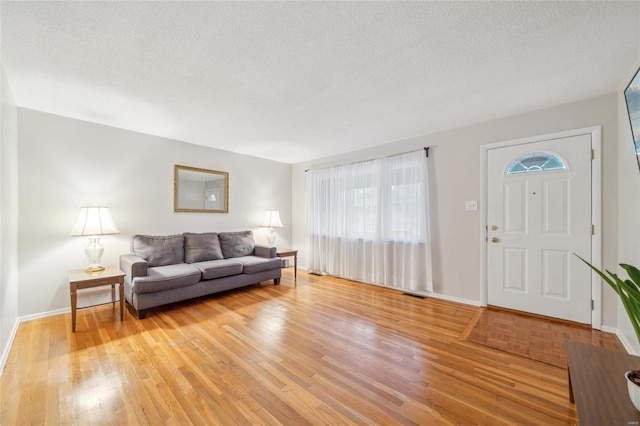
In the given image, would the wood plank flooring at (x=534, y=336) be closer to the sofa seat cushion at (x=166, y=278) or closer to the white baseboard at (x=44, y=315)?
the sofa seat cushion at (x=166, y=278)

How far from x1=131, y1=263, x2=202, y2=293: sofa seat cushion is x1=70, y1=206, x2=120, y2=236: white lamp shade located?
70 centimetres

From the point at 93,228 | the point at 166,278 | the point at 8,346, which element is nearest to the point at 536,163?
the point at 166,278

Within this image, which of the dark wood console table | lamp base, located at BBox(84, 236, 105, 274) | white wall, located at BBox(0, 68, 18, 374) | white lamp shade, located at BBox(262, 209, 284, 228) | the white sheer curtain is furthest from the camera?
white lamp shade, located at BBox(262, 209, 284, 228)

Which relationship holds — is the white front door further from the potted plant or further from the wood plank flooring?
the potted plant

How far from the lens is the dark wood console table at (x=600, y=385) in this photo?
99 centimetres

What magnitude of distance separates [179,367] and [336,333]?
1368mm

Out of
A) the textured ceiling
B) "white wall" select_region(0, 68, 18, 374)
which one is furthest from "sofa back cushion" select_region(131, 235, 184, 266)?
the textured ceiling

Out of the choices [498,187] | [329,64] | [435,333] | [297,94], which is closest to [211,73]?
[297,94]

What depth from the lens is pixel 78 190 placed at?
123 inches

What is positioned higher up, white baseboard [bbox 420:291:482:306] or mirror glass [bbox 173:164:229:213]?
mirror glass [bbox 173:164:229:213]

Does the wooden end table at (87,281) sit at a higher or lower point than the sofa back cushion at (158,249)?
lower

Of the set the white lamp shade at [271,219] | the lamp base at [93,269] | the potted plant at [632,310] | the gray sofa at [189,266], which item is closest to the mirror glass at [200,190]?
the gray sofa at [189,266]

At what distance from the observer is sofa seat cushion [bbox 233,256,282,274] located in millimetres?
3826

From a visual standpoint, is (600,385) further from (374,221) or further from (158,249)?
(158,249)
